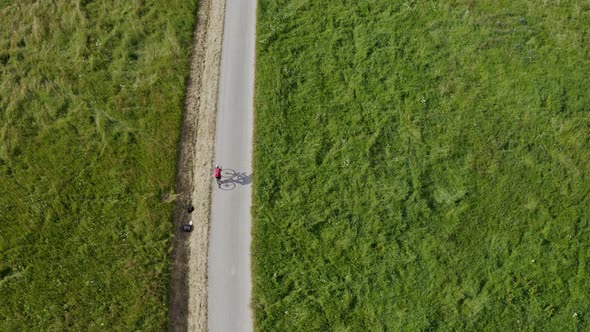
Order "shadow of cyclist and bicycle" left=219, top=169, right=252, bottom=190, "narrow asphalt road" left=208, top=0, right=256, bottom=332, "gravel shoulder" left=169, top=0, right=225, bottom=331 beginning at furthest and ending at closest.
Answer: "shadow of cyclist and bicycle" left=219, top=169, right=252, bottom=190, "gravel shoulder" left=169, top=0, right=225, bottom=331, "narrow asphalt road" left=208, top=0, right=256, bottom=332

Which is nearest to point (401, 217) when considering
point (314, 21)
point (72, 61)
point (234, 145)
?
point (234, 145)

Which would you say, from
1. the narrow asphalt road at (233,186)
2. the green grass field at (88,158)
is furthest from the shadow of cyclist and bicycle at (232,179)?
the green grass field at (88,158)

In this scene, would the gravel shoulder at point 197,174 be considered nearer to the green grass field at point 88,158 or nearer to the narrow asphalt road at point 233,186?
the narrow asphalt road at point 233,186

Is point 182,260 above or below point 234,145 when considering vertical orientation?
below

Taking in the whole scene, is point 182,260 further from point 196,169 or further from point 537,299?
point 537,299

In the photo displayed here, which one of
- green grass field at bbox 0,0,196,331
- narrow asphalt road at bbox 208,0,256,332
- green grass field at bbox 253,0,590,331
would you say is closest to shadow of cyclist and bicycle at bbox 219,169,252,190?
narrow asphalt road at bbox 208,0,256,332

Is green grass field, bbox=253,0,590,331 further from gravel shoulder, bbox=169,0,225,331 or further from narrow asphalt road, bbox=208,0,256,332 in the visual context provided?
gravel shoulder, bbox=169,0,225,331
